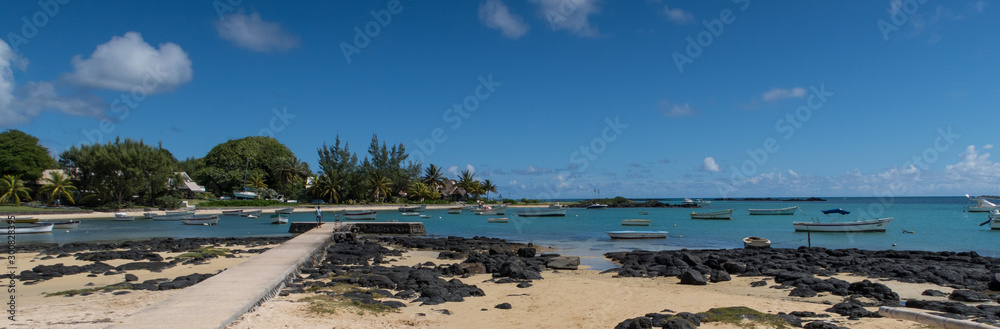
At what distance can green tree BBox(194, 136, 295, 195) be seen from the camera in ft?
280

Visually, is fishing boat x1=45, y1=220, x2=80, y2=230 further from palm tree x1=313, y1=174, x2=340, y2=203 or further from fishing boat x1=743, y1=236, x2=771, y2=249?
palm tree x1=313, y1=174, x2=340, y2=203

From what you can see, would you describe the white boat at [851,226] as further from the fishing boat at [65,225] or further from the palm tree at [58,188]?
the palm tree at [58,188]

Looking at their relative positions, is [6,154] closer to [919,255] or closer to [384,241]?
[384,241]

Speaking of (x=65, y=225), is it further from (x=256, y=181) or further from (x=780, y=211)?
(x=780, y=211)

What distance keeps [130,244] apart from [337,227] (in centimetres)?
977

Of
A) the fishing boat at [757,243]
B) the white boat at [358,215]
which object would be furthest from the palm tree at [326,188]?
the fishing boat at [757,243]

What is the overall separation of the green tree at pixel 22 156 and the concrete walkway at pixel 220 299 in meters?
67.8

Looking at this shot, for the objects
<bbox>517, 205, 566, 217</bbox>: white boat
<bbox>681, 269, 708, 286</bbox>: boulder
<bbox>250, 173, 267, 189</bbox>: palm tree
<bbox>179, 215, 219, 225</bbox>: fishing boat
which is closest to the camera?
<bbox>681, 269, 708, 286</bbox>: boulder

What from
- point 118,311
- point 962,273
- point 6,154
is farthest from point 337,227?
point 6,154

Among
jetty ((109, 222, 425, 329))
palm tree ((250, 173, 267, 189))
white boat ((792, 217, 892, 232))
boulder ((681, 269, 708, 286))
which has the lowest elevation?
boulder ((681, 269, 708, 286))

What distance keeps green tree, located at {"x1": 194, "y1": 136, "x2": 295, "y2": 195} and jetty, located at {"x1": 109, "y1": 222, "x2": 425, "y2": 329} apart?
77219 mm

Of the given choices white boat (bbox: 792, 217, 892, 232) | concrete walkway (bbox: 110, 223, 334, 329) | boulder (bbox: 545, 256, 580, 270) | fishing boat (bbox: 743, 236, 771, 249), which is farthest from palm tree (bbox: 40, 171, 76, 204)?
white boat (bbox: 792, 217, 892, 232)

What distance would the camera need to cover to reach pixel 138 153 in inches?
2389

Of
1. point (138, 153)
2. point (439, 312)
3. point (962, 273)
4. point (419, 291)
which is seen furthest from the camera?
point (138, 153)
